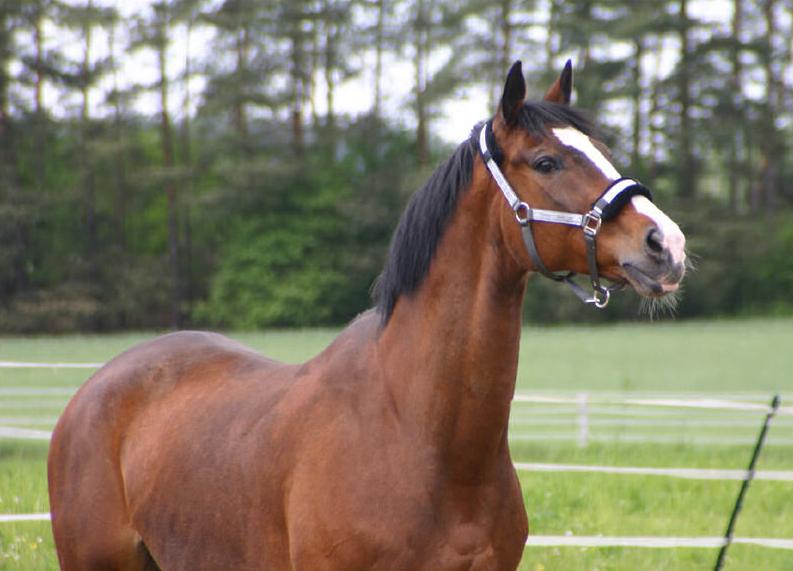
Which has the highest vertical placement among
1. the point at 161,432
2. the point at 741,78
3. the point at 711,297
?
the point at 741,78

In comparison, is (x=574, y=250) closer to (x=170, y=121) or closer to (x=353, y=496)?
(x=353, y=496)

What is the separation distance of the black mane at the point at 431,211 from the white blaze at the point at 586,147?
0.20ft

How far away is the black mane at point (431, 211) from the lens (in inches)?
102

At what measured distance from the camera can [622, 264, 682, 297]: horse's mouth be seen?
225 cm

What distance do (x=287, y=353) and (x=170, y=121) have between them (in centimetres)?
1402

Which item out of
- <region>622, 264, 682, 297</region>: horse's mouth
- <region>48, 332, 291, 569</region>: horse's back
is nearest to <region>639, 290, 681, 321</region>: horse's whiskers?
<region>622, 264, 682, 297</region>: horse's mouth

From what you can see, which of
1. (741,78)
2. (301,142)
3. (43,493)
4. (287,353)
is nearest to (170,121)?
(301,142)

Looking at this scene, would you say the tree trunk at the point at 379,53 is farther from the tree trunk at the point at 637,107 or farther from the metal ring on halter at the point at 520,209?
the metal ring on halter at the point at 520,209

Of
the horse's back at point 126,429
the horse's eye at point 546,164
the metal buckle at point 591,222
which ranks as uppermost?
the horse's eye at point 546,164

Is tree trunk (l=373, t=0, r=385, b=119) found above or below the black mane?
above

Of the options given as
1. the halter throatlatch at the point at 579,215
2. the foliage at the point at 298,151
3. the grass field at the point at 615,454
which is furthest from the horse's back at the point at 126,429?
the foliage at the point at 298,151

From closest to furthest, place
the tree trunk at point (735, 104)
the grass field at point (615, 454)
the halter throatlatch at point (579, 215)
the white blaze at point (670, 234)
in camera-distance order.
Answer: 1. the white blaze at point (670, 234)
2. the halter throatlatch at point (579, 215)
3. the grass field at point (615, 454)
4. the tree trunk at point (735, 104)

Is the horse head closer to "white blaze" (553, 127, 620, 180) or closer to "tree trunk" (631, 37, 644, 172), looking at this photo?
"white blaze" (553, 127, 620, 180)

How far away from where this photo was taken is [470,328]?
2578mm
